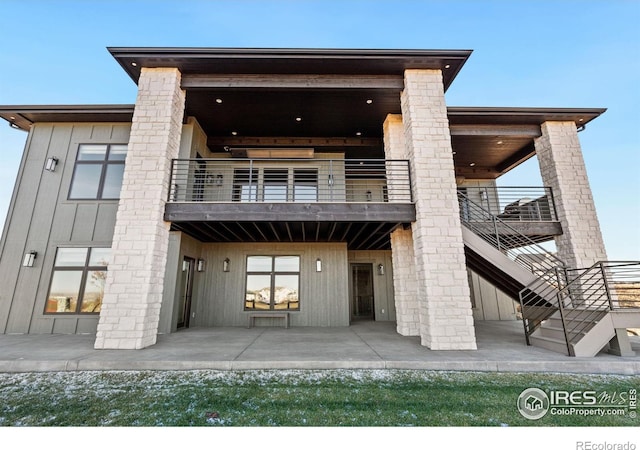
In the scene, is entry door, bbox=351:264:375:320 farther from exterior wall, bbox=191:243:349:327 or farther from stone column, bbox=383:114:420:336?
stone column, bbox=383:114:420:336

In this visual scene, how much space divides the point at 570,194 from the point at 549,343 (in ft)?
16.7

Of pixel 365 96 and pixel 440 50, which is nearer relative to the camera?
pixel 440 50

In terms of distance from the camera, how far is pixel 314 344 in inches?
222

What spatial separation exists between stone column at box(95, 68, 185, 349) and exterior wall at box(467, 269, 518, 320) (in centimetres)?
1052

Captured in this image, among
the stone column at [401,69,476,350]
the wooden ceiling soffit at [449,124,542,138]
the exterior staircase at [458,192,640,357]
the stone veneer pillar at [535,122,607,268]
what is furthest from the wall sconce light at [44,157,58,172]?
the stone veneer pillar at [535,122,607,268]

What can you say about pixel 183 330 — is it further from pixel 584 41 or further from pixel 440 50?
pixel 584 41

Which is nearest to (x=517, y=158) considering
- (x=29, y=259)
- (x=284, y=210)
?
(x=284, y=210)

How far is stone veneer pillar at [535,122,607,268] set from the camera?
7.43 m

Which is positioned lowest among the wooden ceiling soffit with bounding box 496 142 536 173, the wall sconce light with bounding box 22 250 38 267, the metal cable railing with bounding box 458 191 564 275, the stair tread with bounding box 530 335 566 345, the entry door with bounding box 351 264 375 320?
the stair tread with bounding box 530 335 566 345

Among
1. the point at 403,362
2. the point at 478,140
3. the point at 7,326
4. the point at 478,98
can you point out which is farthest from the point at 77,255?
the point at 478,98

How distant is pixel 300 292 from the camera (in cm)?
878

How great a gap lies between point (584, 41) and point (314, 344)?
54.3ft

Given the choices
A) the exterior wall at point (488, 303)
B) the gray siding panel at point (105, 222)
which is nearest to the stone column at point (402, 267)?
the exterior wall at point (488, 303)

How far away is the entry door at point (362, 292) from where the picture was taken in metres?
10.2
